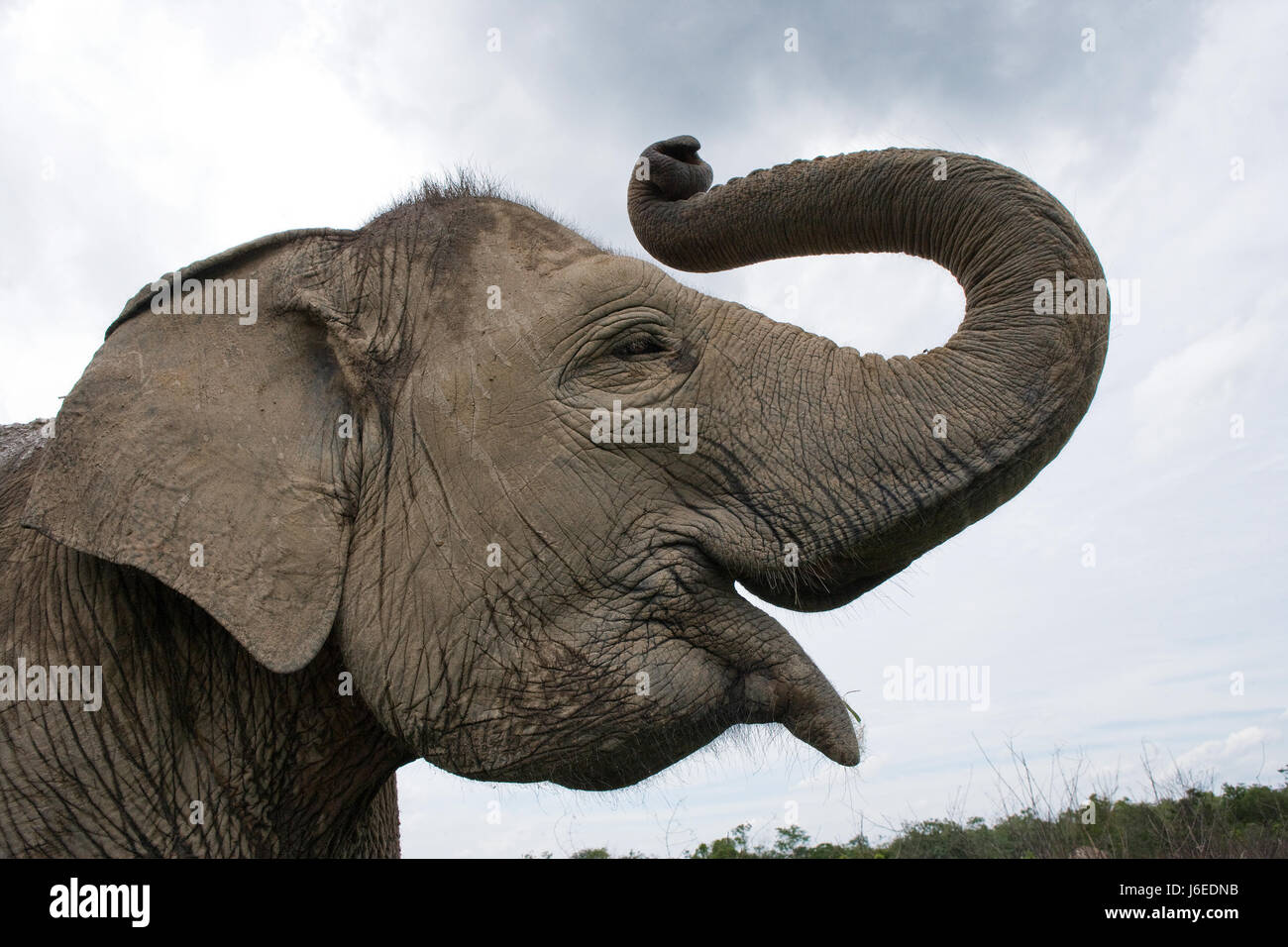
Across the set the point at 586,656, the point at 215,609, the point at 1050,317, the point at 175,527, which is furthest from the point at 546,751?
the point at 1050,317

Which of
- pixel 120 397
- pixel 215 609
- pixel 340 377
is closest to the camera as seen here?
Answer: pixel 215 609

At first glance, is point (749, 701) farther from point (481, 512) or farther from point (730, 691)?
point (481, 512)

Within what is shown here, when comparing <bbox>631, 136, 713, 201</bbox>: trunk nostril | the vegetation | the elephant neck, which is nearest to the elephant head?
the elephant neck

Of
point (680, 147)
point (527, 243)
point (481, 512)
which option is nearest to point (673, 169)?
point (680, 147)

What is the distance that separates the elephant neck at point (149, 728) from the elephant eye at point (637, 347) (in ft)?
4.49

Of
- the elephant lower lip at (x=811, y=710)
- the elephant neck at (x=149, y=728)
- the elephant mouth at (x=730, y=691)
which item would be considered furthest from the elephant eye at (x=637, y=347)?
the elephant neck at (x=149, y=728)

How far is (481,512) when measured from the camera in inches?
136

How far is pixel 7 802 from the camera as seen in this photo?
3451 mm

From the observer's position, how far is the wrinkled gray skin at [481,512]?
3.37 m

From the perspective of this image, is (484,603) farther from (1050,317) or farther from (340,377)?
(1050,317)

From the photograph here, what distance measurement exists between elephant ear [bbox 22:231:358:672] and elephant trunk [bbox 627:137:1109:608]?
4.34ft

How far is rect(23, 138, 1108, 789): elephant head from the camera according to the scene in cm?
336

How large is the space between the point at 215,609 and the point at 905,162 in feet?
8.72
